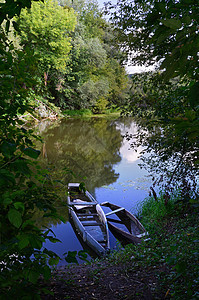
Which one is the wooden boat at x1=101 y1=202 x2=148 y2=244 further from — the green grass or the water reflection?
the water reflection

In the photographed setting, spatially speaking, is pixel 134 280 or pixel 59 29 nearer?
pixel 134 280

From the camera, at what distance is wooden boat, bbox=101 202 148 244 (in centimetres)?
636

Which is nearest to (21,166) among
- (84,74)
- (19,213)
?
(19,213)

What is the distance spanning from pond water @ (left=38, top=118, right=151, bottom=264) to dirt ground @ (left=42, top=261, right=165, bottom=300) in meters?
1.61

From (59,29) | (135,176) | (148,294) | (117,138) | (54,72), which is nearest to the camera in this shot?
(148,294)

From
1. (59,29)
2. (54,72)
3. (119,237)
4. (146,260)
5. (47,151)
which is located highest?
(59,29)

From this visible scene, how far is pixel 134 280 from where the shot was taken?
133 inches

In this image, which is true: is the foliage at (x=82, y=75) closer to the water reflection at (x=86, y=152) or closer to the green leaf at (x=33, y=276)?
the water reflection at (x=86, y=152)

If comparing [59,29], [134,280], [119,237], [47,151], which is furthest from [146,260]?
[59,29]

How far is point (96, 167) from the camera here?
46.4 ft

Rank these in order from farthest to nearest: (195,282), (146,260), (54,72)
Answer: (54,72) → (146,260) → (195,282)

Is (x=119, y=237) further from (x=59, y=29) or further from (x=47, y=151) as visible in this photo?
(x=59, y=29)

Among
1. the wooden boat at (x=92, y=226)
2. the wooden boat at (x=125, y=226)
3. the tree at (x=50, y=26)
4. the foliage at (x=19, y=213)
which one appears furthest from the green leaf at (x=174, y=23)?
the tree at (x=50, y=26)

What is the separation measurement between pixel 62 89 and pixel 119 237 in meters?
27.6
